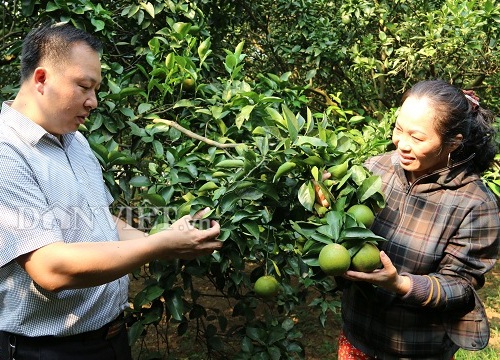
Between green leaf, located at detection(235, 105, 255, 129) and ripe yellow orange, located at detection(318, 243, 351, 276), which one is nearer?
ripe yellow orange, located at detection(318, 243, 351, 276)

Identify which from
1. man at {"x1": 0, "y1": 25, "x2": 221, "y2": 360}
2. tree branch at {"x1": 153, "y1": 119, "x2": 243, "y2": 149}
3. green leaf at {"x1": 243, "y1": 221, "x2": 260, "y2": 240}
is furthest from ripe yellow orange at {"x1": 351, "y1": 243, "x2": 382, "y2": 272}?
tree branch at {"x1": 153, "y1": 119, "x2": 243, "y2": 149}

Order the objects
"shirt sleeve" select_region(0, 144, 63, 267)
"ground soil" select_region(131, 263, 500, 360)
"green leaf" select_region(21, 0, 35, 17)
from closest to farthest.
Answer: "shirt sleeve" select_region(0, 144, 63, 267), "green leaf" select_region(21, 0, 35, 17), "ground soil" select_region(131, 263, 500, 360)

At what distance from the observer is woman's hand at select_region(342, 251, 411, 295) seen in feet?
4.60

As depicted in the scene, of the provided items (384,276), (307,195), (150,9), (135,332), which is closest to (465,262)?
(384,276)

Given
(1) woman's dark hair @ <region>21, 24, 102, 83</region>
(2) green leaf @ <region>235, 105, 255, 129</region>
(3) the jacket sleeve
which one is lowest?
(3) the jacket sleeve

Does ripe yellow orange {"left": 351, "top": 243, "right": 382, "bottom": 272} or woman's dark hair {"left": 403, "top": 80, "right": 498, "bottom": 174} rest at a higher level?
woman's dark hair {"left": 403, "top": 80, "right": 498, "bottom": 174}

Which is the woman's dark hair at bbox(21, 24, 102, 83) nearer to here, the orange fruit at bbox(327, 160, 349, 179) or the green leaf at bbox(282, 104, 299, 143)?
the green leaf at bbox(282, 104, 299, 143)

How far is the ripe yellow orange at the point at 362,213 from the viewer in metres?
1.40

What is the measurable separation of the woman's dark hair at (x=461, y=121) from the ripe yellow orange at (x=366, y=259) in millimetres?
454

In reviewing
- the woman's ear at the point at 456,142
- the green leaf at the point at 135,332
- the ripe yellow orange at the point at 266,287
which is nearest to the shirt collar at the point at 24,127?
the green leaf at the point at 135,332

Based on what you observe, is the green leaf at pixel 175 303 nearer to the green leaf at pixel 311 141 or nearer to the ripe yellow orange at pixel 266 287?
the ripe yellow orange at pixel 266 287

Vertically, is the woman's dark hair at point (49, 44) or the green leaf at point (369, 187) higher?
the woman's dark hair at point (49, 44)

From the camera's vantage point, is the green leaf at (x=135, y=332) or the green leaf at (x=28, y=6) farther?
the green leaf at (x=28, y=6)

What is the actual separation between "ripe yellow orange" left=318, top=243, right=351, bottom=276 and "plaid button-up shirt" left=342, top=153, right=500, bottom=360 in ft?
0.94
